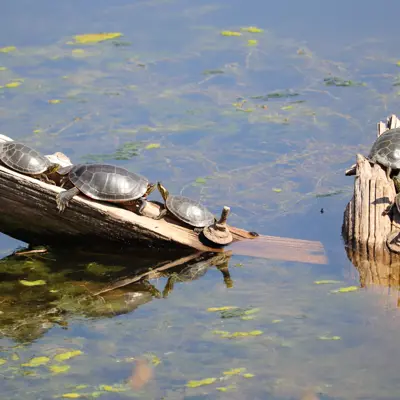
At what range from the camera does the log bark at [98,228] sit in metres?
9.32

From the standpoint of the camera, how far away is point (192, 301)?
9.17 meters

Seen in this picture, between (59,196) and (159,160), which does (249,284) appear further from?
(159,160)

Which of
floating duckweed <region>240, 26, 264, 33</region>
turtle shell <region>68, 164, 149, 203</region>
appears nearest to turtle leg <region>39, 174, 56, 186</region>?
turtle shell <region>68, 164, 149, 203</region>

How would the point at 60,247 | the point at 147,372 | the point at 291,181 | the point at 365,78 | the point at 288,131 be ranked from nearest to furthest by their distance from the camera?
the point at 147,372 → the point at 60,247 → the point at 291,181 → the point at 288,131 → the point at 365,78

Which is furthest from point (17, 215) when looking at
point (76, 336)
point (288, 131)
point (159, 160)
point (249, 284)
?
point (288, 131)

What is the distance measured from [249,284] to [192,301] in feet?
2.00

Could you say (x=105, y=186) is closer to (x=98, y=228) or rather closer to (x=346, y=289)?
(x=98, y=228)

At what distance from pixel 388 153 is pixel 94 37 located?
704cm

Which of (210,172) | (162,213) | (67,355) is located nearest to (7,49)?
(210,172)

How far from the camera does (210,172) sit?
39.3 ft

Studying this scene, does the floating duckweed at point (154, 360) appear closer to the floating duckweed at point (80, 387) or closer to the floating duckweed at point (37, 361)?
the floating duckweed at point (80, 387)

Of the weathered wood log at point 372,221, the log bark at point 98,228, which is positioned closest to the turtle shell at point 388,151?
the weathered wood log at point 372,221

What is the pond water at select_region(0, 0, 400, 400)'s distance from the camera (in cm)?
796

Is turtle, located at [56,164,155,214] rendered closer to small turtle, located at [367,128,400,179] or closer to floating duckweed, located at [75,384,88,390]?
floating duckweed, located at [75,384,88,390]
